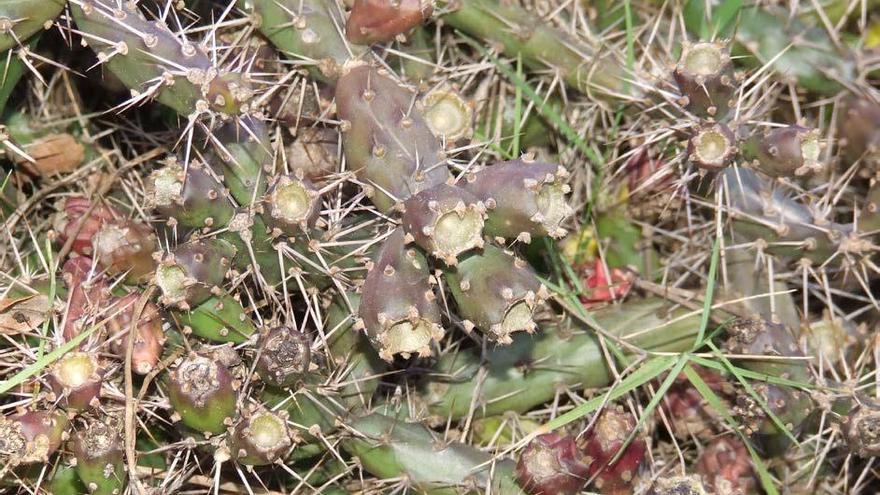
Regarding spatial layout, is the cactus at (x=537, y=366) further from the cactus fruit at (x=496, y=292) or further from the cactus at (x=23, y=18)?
the cactus at (x=23, y=18)

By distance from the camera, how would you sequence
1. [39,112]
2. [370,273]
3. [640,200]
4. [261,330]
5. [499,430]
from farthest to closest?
[640,200]
[39,112]
[499,430]
[261,330]
[370,273]

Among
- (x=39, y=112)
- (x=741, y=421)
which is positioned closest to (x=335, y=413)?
(x=741, y=421)

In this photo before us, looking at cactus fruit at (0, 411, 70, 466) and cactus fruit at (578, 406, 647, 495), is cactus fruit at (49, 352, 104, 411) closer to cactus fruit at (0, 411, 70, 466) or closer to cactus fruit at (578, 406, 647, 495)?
cactus fruit at (0, 411, 70, 466)

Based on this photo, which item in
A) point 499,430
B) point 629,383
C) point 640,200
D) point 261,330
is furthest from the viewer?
point 640,200

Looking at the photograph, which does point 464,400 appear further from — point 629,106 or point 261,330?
point 629,106

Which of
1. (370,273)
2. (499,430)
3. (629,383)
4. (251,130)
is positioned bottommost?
(499,430)

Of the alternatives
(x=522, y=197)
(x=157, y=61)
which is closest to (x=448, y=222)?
(x=522, y=197)
